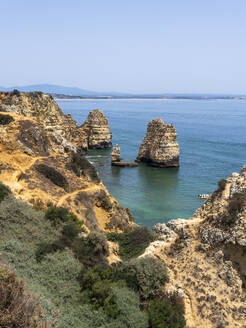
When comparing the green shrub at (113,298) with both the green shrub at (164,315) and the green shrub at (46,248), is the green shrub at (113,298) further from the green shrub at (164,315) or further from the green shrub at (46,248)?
the green shrub at (46,248)

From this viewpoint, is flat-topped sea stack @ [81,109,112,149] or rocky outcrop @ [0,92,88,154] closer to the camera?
rocky outcrop @ [0,92,88,154]

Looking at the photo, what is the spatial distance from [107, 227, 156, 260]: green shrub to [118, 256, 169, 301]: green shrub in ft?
19.3

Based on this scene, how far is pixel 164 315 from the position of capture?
1233 cm

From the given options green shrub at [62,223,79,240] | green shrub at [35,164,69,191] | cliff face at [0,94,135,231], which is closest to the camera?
green shrub at [62,223,79,240]

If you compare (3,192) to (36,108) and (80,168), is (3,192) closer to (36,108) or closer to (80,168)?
(80,168)

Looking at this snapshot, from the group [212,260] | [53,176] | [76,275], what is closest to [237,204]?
[212,260]

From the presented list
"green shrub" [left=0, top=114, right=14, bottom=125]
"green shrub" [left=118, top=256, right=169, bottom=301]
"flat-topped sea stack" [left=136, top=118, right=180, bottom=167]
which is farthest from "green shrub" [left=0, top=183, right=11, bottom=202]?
"flat-topped sea stack" [left=136, top=118, right=180, bottom=167]

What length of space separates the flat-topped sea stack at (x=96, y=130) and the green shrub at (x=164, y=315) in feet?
267

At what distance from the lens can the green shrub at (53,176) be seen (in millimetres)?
27203

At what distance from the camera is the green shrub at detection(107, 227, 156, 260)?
21.2 m

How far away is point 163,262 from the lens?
54.1ft

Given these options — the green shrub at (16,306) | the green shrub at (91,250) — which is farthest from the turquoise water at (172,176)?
the green shrub at (16,306)

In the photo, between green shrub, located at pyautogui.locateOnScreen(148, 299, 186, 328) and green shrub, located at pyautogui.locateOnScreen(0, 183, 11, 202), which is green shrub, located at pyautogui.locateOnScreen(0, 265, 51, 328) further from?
green shrub, located at pyautogui.locateOnScreen(0, 183, 11, 202)

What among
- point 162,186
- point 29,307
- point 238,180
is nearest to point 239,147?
point 162,186
